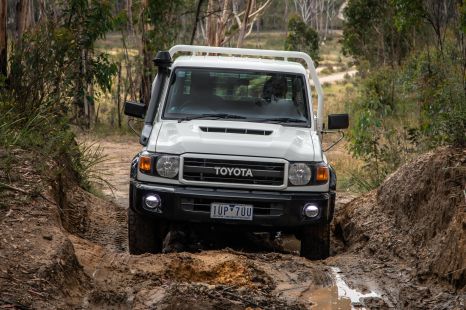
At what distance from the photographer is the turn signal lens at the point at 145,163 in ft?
25.6

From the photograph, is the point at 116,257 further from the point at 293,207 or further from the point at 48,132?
the point at 48,132

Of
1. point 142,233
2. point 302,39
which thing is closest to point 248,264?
point 142,233

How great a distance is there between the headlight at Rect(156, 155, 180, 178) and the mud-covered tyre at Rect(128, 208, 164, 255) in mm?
497

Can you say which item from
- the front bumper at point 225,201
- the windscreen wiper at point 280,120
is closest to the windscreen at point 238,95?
the windscreen wiper at point 280,120

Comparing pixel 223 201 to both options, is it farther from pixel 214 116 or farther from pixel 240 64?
pixel 240 64

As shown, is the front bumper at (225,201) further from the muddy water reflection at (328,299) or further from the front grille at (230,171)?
the muddy water reflection at (328,299)

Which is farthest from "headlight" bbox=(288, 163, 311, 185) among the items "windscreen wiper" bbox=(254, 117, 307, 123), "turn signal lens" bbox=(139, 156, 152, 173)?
"turn signal lens" bbox=(139, 156, 152, 173)

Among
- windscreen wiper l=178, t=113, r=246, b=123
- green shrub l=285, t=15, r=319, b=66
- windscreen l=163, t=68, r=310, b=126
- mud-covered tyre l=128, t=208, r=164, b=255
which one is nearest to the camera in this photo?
mud-covered tyre l=128, t=208, r=164, b=255

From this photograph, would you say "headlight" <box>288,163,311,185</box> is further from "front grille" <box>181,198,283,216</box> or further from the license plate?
the license plate

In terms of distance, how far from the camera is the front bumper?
7.69 metres

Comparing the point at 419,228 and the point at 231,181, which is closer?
the point at 231,181

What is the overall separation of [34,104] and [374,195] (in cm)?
389

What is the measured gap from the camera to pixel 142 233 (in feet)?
26.5

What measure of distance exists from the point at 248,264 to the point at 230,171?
0.87 meters
